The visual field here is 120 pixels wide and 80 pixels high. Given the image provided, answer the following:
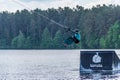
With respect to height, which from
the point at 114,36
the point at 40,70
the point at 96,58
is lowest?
the point at 40,70

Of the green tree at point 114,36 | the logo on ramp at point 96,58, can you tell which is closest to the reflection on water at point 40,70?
the logo on ramp at point 96,58

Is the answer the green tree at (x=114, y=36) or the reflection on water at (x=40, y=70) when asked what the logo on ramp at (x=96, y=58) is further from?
the green tree at (x=114, y=36)

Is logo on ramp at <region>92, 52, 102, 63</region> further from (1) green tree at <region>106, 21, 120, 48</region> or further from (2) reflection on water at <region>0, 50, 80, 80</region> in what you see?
(1) green tree at <region>106, 21, 120, 48</region>

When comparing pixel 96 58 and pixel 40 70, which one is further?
pixel 40 70

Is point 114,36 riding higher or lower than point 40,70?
higher

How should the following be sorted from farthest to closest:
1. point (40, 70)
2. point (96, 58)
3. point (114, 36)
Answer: point (114, 36) → point (40, 70) → point (96, 58)

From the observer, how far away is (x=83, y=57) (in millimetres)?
53250

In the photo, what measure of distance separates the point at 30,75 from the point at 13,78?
696 cm

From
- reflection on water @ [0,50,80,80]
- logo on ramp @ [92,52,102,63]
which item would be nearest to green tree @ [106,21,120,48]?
reflection on water @ [0,50,80,80]

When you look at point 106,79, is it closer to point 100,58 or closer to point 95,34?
point 100,58

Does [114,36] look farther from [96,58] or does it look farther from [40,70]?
[96,58]

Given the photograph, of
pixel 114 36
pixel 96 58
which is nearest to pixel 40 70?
pixel 96 58

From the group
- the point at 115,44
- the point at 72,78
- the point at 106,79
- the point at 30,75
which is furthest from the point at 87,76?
the point at 115,44

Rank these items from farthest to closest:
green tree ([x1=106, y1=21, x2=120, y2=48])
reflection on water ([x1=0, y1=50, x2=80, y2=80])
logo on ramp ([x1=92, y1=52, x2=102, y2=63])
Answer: green tree ([x1=106, y1=21, x2=120, y2=48]) < reflection on water ([x1=0, y1=50, x2=80, y2=80]) < logo on ramp ([x1=92, y1=52, x2=102, y2=63])
